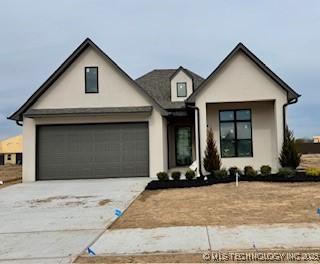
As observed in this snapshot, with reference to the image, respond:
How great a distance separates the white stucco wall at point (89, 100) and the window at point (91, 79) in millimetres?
202

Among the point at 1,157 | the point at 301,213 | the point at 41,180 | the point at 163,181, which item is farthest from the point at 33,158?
the point at 1,157

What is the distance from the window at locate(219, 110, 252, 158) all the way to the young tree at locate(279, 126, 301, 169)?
213 cm

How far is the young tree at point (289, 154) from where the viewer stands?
1560 cm

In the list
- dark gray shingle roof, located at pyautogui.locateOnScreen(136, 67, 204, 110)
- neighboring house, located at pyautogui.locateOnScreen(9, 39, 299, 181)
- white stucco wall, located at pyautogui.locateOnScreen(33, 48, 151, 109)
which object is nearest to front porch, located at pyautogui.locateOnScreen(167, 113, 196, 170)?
dark gray shingle roof, located at pyautogui.locateOnScreen(136, 67, 204, 110)

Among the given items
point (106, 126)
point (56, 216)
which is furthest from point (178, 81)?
point (56, 216)

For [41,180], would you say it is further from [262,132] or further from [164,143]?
[262,132]

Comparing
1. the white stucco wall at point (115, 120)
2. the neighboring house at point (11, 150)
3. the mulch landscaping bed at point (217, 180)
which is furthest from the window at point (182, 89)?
the neighboring house at point (11, 150)

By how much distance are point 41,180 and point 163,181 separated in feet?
23.1

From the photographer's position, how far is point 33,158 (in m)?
17.5

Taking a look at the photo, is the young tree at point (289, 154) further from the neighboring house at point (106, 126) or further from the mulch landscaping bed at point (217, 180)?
the mulch landscaping bed at point (217, 180)

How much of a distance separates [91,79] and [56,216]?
390 inches

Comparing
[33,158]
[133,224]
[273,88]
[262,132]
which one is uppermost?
[273,88]

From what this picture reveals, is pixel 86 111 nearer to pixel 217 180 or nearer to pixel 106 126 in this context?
pixel 106 126

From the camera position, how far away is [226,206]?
9.40 m
